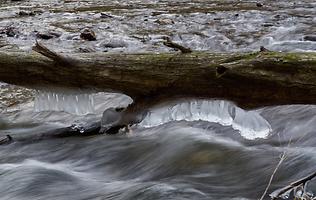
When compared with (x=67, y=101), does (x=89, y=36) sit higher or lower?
lower

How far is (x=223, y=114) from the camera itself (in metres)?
5.04

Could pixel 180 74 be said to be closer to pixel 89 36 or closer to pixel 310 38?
pixel 310 38

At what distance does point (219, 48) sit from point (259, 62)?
6.37 meters

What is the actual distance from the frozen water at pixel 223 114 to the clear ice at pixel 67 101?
2.54ft

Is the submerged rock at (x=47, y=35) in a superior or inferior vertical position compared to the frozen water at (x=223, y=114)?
inferior

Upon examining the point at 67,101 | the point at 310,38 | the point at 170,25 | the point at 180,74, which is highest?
the point at 180,74

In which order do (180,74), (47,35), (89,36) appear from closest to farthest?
1. (180,74)
2. (89,36)
3. (47,35)

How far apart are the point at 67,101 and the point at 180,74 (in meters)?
1.36

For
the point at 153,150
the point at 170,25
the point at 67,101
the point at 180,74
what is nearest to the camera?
the point at 180,74

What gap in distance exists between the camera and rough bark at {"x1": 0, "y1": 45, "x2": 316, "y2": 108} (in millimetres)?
4480

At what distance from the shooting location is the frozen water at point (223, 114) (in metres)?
4.95

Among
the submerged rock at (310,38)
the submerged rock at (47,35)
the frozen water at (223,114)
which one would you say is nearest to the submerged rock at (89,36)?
the submerged rock at (47,35)

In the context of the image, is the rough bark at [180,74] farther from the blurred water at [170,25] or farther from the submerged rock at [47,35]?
the submerged rock at [47,35]

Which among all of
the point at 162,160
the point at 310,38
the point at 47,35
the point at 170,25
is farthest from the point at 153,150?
the point at 170,25
